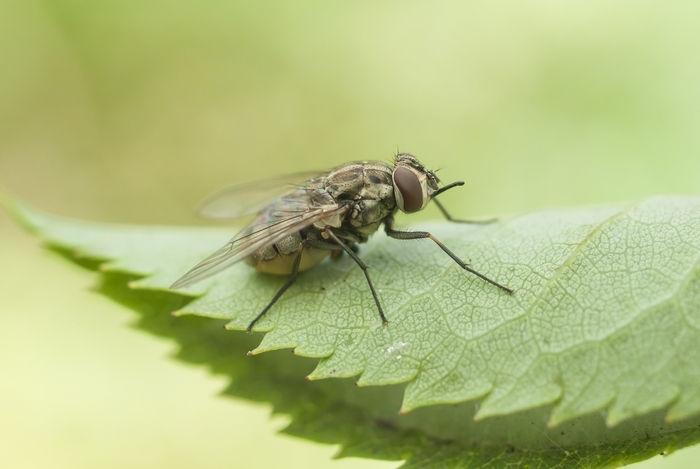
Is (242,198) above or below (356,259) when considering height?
above

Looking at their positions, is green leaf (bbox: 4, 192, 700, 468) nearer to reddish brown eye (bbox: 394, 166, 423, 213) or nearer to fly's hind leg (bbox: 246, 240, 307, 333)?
fly's hind leg (bbox: 246, 240, 307, 333)

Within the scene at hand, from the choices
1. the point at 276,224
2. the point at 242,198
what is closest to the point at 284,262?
the point at 276,224

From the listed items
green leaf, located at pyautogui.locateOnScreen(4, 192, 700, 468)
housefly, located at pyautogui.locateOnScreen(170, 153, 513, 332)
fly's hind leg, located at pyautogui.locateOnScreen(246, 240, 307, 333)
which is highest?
housefly, located at pyautogui.locateOnScreen(170, 153, 513, 332)

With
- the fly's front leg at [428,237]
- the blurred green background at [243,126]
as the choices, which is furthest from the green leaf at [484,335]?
the blurred green background at [243,126]

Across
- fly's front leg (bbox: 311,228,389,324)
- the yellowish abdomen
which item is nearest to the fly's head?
fly's front leg (bbox: 311,228,389,324)

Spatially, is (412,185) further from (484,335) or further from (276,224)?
(484,335)

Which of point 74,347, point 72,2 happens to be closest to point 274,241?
point 74,347
